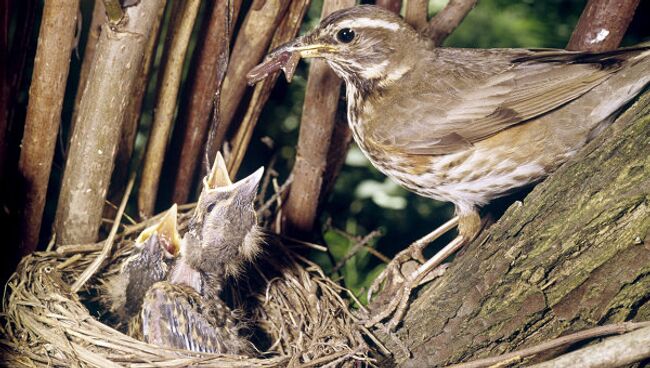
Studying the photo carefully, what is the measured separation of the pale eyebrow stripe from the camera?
109 inches

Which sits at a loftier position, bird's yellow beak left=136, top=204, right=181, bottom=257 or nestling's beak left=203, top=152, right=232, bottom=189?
nestling's beak left=203, top=152, right=232, bottom=189

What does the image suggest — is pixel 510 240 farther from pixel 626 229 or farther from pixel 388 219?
pixel 388 219

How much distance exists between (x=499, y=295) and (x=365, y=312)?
78 centimetres

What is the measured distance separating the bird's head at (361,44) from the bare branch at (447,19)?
15 centimetres

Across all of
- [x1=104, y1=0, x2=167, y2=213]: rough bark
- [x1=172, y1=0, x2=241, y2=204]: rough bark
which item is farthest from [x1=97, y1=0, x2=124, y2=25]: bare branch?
[x1=172, y1=0, x2=241, y2=204]: rough bark

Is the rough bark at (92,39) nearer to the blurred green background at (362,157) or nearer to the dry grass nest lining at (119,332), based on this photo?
the blurred green background at (362,157)

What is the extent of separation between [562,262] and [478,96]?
87 centimetres

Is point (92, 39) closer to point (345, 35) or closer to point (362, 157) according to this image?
point (345, 35)

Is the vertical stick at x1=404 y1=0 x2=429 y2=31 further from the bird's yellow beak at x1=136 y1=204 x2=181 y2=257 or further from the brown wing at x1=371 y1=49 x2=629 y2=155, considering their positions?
the bird's yellow beak at x1=136 y1=204 x2=181 y2=257

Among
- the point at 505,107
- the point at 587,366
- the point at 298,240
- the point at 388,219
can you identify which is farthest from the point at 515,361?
the point at 388,219

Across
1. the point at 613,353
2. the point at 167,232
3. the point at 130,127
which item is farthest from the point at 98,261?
the point at 613,353

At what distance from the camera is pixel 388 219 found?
3803 millimetres

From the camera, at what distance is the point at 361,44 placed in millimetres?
2924

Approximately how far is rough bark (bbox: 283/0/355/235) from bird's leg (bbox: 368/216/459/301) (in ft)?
1.40
